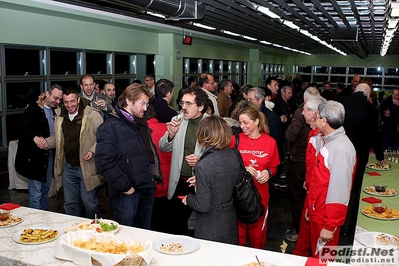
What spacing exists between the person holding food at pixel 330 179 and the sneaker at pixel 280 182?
361 centimetres

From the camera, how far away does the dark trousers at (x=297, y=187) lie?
441cm

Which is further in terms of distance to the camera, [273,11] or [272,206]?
[273,11]

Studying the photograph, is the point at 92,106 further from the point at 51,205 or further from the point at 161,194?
the point at 51,205

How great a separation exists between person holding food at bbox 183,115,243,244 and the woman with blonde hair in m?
0.73

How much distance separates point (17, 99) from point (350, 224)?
5707mm

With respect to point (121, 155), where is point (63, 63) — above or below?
above

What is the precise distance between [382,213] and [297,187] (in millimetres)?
1436

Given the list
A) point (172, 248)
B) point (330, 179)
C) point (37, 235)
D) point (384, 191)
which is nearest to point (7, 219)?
point (37, 235)

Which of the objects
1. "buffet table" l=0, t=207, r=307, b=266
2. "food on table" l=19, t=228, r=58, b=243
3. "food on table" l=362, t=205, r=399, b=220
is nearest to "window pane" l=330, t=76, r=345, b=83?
"food on table" l=362, t=205, r=399, b=220

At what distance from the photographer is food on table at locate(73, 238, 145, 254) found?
2.11 metres

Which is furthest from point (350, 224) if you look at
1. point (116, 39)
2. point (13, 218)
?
point (116, 39)

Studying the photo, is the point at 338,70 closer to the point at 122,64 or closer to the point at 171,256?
the point at 122,64

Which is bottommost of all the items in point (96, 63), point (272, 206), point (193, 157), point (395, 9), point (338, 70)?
point (272, 206)

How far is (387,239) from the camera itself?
2.56m
